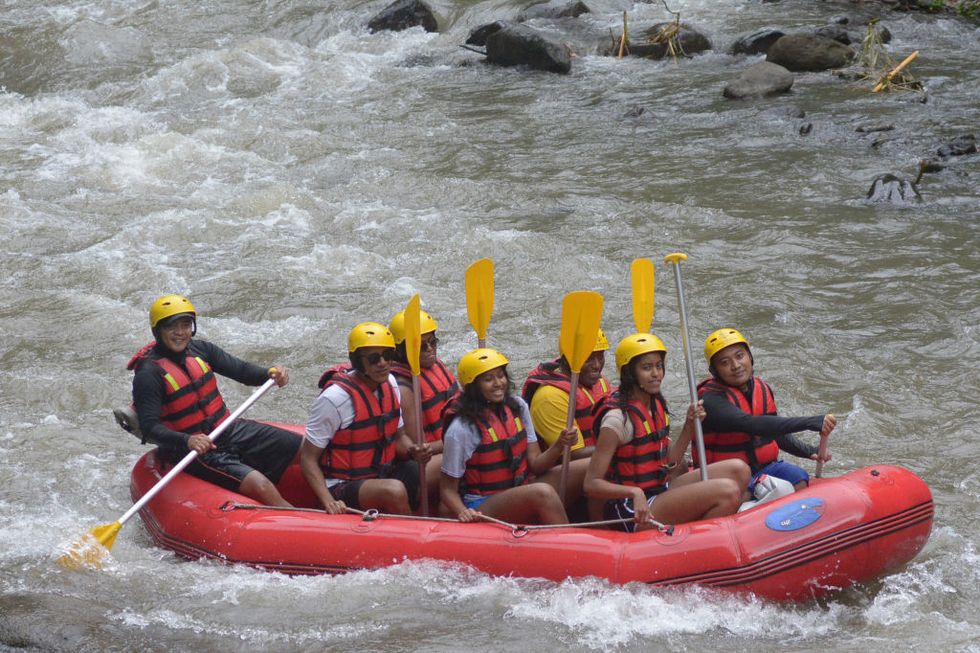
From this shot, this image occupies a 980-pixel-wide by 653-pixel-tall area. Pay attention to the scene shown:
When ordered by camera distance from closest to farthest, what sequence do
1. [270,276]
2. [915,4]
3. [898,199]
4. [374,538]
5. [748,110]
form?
[374,538] < [270,276] < [898,199] < [748,110] < [915,4]

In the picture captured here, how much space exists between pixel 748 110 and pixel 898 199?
9.75 ft

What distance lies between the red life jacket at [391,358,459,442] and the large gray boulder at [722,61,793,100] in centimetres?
819

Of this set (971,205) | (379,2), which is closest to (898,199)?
(971,205)

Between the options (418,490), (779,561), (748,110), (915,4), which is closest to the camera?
(779,561)

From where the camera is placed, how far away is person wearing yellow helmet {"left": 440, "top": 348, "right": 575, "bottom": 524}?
4836 mm

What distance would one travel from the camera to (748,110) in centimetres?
1238

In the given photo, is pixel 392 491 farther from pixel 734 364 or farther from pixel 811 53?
Answer: pixel 811 53

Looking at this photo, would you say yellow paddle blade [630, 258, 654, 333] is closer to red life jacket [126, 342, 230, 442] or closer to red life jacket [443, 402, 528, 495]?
red life jacket [443, 402, 528, 495]

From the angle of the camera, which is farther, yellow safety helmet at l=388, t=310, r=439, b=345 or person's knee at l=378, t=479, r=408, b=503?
yellow safety helmet at l=388, t=310, r=439, b=345

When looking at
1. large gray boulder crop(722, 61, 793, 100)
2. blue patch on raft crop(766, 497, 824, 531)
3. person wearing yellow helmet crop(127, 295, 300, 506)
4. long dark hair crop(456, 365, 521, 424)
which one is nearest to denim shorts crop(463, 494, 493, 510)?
long dark hair crop(456, 365, 521, 424)

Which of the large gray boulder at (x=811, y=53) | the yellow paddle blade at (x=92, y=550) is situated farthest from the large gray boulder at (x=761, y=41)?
the yellow paddle blade at (x=92, y=550)

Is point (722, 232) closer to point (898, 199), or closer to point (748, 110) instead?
point (898, 199)

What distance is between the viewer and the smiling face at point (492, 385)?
15.8 feet

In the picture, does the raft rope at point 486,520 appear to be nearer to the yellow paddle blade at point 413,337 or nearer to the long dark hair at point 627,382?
the long dark hair at point 627,382
